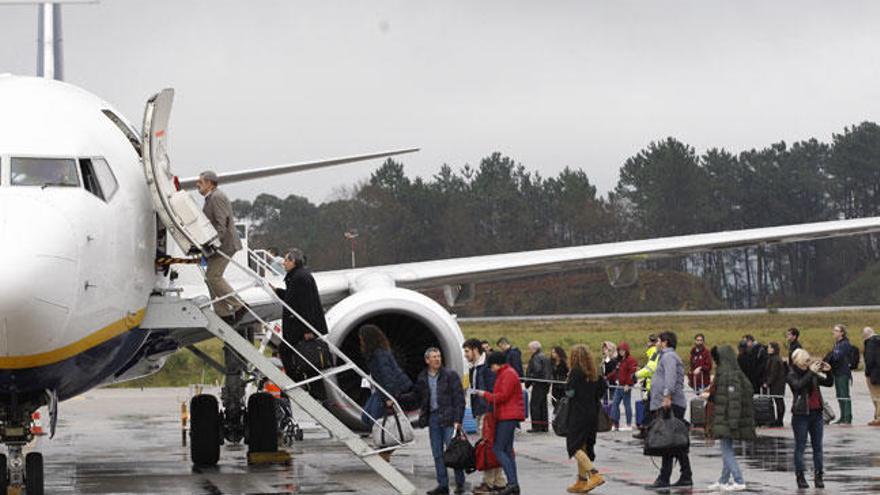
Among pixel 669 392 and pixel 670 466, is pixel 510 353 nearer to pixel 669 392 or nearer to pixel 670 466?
pixel 669 392

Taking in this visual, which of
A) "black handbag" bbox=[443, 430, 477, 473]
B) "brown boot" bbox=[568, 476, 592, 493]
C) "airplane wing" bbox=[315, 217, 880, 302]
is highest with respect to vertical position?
"airplane wing" bbox=[315, 217, 880, 302]

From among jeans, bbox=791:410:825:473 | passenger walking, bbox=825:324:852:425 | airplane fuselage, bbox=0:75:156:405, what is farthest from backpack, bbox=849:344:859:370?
airplane fuselage, bbox=0:75:156:405

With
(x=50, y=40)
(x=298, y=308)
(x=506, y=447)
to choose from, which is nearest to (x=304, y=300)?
(x=298, y=308)

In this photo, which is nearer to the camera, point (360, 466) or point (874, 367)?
point (360, 466)

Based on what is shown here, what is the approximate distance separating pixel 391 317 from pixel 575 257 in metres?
3.24

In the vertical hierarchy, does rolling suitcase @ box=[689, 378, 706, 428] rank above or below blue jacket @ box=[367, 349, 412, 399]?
below

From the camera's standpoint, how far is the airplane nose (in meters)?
11.3

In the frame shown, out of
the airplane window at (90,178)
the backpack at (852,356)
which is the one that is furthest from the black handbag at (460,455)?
the backpack at (852,356)

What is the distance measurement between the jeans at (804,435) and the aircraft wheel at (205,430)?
680cm

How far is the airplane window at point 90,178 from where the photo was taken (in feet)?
42.4

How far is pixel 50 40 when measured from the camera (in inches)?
798

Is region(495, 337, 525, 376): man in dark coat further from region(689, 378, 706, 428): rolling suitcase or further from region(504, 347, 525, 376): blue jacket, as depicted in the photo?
region(689, 378, 706, 428): rolling suitcase

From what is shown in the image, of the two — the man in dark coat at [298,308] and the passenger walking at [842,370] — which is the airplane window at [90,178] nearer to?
the man in dark coat at [298,308]

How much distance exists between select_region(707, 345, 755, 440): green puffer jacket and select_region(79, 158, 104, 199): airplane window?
6161mm
